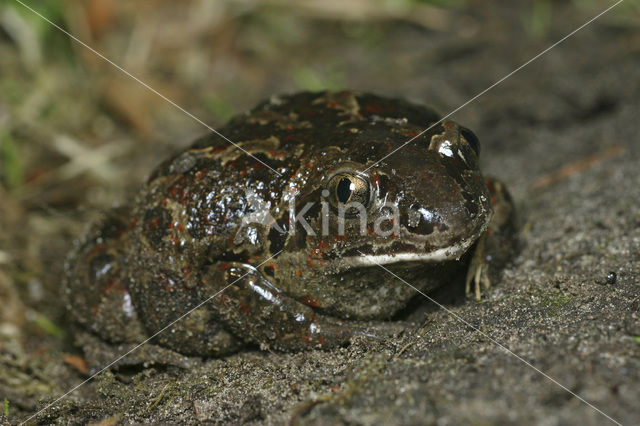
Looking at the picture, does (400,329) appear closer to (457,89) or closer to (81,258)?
(81,258)

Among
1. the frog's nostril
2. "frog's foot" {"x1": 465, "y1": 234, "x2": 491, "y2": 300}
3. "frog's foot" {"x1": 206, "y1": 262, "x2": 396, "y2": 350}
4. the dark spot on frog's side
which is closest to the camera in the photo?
the frog's nostril

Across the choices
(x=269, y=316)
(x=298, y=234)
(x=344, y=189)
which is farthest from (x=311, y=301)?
(x=344, y=189)

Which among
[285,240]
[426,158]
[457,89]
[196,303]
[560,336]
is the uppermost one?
[457,89]

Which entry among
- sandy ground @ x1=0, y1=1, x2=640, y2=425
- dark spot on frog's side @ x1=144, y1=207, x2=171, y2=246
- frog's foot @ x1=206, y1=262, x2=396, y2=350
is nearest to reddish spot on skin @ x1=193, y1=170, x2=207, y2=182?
dark spot on frog's side @ x1=144, y1=207, x2=171, y2=246

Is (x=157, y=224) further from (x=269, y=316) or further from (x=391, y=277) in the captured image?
(x=391, y=277)

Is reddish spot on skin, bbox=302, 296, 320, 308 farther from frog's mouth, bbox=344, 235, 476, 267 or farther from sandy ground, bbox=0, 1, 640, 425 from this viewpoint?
frog's mouth, bbox=344, 235, 476, 267

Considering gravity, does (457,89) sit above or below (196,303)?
above

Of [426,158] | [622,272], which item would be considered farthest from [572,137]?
[426,158]
